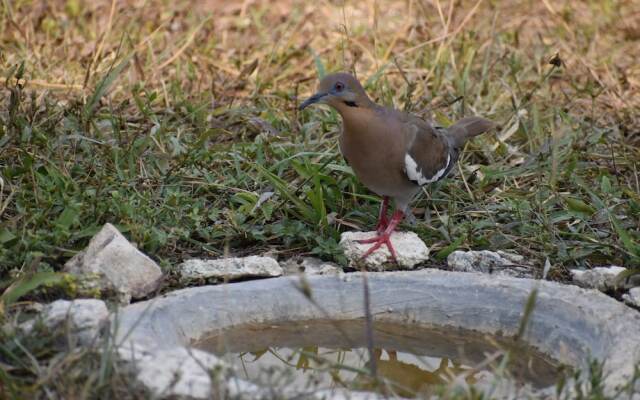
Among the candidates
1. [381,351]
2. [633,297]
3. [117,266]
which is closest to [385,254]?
[381,351]

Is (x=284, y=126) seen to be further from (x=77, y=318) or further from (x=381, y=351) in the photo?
(x=77, y=318)

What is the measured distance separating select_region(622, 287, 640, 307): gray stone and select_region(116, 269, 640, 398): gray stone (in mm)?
175

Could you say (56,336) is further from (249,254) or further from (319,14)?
(319,14)

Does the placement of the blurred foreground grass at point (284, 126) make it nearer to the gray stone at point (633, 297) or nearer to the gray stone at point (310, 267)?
the gray stone at point (310, 267)

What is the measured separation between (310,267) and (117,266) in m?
0.96

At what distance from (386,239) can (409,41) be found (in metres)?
3.07

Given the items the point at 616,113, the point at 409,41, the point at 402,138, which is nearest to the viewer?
the point at 402,138

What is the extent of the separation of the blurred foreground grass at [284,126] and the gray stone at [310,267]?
75 millimetres

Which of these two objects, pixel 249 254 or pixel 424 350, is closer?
pixel 424 350

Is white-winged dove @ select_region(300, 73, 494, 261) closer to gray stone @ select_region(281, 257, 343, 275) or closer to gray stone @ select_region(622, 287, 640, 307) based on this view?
gray stone @ select_region(281, 257, 343, 275)

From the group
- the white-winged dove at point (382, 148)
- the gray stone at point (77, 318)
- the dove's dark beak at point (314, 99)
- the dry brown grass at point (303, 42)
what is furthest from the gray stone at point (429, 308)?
the dry brown grass at point (303, 42)

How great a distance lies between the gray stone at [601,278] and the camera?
424cm

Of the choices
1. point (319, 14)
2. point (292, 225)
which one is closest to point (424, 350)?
point (292, 225)

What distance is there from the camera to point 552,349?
3.88 meters
